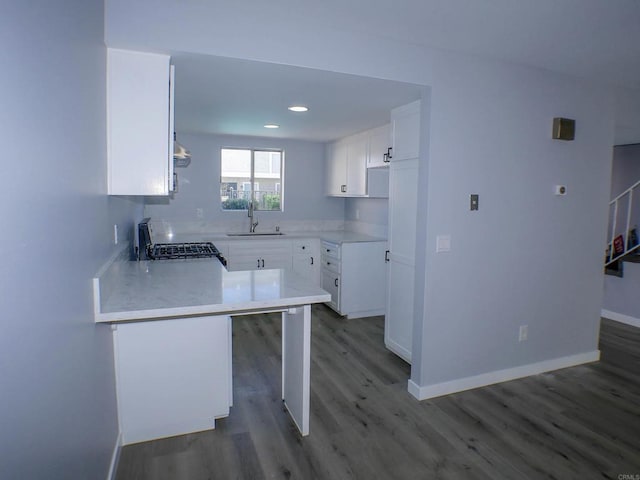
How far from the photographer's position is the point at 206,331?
224 centimetres

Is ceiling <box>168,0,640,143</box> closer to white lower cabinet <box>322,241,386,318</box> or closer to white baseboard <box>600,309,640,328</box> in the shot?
white lower cabinet <box>322,241,386,318</box>

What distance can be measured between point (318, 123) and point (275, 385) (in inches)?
102

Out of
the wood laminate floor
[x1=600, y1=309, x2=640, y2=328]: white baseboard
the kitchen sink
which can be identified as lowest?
the wood laminate floor

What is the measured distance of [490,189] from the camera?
9.36ft

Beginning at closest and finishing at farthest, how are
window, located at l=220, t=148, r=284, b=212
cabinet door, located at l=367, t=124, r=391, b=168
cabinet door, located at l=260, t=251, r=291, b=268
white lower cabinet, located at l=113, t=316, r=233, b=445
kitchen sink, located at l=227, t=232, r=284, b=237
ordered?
white lower cabinet, located at l=113, t=316, r=233, b=445 → cabinet door, located at l=367, t=124, r=391, b=168 → cabinet door, located at l=260, t=251, r=291, b=268 → kitchen sink, located at l=227, t=232, r=284, b=237 → window, located at l=220, t=148, r=284, b=212

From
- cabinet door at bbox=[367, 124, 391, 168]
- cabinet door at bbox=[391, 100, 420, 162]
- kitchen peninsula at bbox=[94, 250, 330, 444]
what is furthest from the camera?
cabinet door at bbox=[367, 124, 391, 168]

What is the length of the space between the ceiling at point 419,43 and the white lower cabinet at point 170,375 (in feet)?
4.96

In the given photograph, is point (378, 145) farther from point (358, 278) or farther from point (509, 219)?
point (509, 219)

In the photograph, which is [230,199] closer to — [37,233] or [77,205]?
[77,205]

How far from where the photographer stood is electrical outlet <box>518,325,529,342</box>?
3.12m

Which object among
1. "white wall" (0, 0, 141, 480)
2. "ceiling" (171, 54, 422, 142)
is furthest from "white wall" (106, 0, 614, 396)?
"white wall" (0, 0, 141, 480)

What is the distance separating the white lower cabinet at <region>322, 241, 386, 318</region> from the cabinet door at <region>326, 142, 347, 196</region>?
92 cm

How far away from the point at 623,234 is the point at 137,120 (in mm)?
5926

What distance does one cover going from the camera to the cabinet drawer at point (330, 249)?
4586 mm
